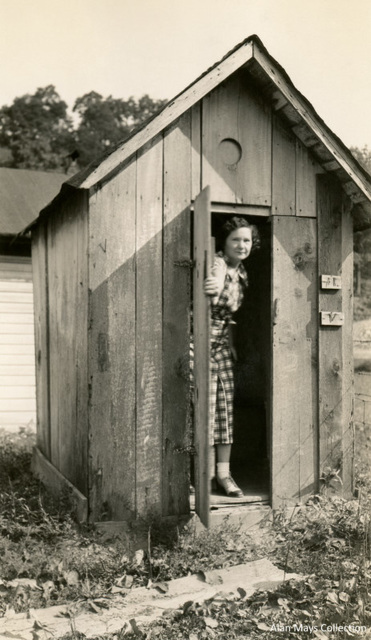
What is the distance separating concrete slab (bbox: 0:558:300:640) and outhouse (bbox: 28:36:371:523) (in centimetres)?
49

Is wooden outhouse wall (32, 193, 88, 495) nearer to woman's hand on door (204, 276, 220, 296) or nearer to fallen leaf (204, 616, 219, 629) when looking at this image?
woman's hand on door (204, 276, 220, 296)

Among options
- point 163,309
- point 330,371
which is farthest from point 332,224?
point 163,309

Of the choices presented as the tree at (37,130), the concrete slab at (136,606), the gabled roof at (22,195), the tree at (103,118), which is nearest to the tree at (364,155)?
the gabled roof at (22,195)

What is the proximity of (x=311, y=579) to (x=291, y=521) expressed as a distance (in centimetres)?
133

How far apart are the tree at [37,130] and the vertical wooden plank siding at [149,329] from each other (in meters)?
29.3

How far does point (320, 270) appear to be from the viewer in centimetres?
594

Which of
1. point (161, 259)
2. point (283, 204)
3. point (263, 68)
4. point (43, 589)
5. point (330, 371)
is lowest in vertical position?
point (43, 589)

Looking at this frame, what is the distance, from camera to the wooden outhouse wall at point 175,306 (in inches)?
207

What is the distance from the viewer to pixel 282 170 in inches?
228

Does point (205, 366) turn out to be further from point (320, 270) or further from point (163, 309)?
point (320, 270)

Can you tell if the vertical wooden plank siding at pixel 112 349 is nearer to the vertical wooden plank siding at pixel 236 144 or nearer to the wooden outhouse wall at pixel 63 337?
the wooden outhouse wall at pixel 63 337

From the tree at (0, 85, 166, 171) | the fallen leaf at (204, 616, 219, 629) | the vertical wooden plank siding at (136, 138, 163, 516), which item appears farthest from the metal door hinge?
the tree at (0, 85, 166, 171)

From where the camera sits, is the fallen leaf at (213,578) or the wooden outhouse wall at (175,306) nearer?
the fallen leaf at (213,578)

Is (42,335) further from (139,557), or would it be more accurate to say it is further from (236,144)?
(139,557)
